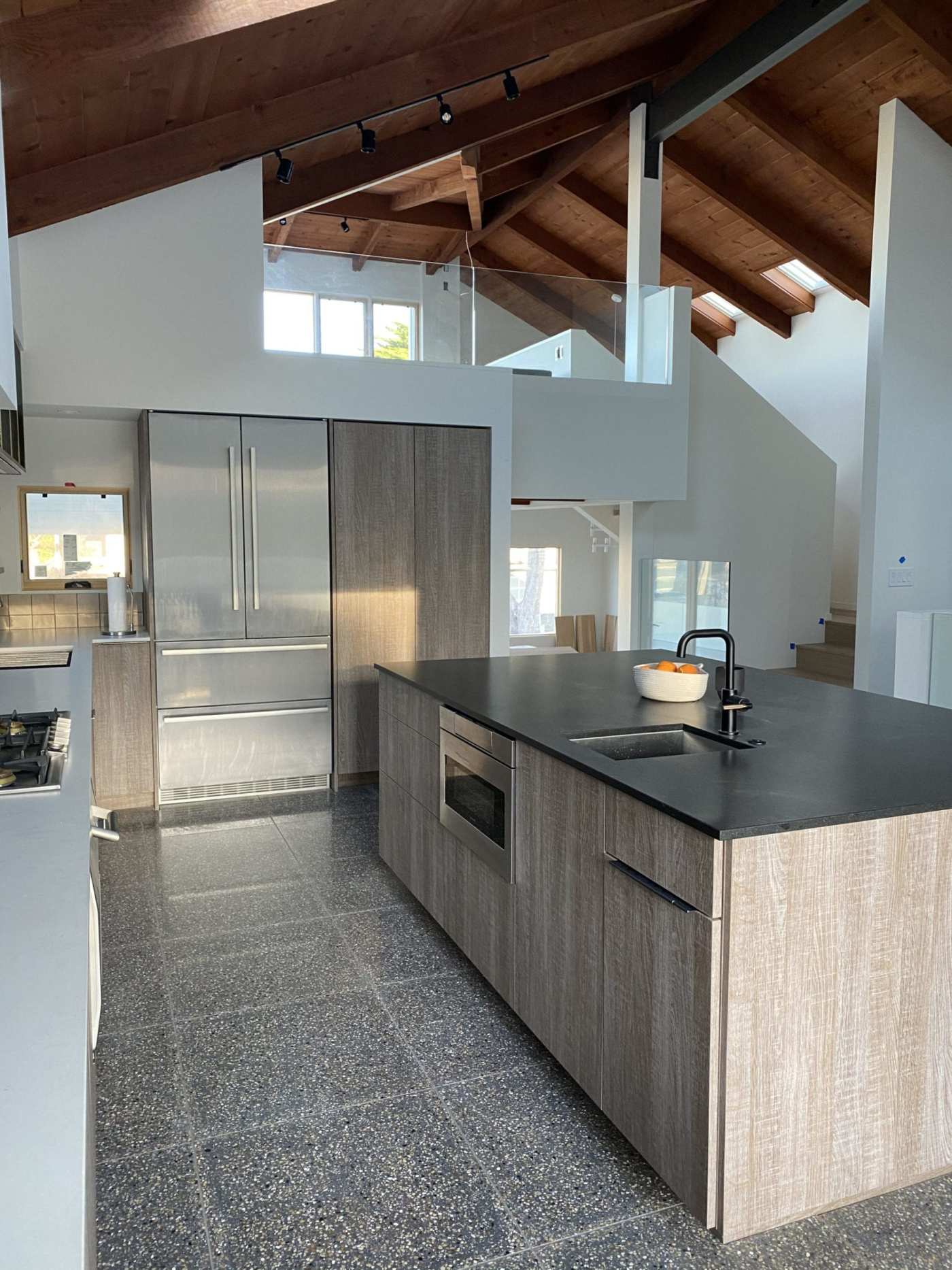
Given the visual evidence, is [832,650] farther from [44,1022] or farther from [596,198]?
[44,1022]

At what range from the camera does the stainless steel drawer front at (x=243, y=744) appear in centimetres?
500

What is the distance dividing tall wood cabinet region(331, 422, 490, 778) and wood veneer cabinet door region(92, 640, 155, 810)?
40.3 inches

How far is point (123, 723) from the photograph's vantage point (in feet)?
16.1

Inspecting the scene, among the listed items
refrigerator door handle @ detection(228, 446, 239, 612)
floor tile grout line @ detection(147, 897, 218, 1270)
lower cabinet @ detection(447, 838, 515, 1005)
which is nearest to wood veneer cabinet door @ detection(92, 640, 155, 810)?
refrigerator door handle @ detection(228, 446, 239, 612)

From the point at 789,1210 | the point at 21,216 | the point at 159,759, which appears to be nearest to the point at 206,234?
the point at 21,216

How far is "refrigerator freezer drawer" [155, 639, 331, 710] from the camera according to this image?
16.2 feet

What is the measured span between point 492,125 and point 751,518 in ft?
12.9

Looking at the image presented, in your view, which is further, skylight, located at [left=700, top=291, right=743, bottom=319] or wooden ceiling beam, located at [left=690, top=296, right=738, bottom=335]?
wooden ceiling beam, located at [left=690, top=296, right=738, bottom=335]

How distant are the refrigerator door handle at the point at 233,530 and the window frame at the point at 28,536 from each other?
0.84 m

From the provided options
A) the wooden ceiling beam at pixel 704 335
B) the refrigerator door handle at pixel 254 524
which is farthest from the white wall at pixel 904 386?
the wooden ceiling beam at pixel 704 335

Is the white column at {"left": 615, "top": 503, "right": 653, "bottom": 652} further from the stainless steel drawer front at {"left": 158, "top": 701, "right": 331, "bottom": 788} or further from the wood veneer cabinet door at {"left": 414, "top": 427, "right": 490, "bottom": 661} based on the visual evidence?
the stainless steel drawer front at {"left": 158, "top": 701, "right": 331, "bottom": 788}

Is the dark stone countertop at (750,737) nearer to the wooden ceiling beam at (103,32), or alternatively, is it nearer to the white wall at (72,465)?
the wooden ceiling beam at (103,32)

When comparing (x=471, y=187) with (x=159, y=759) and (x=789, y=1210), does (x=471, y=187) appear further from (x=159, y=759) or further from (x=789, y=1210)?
(x=789, y=1210)

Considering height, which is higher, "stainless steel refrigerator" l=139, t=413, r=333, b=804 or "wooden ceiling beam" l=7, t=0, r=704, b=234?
"wooden ceiling beam" l=7, t=0, r=704, b=234
